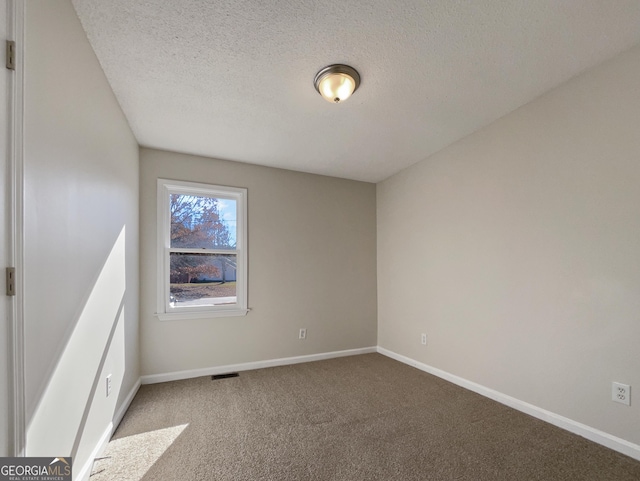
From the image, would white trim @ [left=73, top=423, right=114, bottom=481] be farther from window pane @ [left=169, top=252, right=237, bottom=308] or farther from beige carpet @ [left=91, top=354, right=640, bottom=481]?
window pane @ [left=169, top=252, right=237, bottom=308]

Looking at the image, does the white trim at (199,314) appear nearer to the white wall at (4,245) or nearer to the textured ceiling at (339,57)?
Result: the textured ceiling at (339,57)

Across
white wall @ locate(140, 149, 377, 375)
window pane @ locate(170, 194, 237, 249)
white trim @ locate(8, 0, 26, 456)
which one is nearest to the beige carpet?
white wall @ locate(140, 149, 377, 375)

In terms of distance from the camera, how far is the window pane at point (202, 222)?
3.37 m

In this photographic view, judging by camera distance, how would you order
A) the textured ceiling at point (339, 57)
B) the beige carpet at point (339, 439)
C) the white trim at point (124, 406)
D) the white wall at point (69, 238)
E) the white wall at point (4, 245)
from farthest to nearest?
the white trim at point (124, 406)
the beige carpet at point (339, 439)
the textured ceiling at point (339, 57)
the white wall at point (69, 238)
the white wall at point (4, 245)

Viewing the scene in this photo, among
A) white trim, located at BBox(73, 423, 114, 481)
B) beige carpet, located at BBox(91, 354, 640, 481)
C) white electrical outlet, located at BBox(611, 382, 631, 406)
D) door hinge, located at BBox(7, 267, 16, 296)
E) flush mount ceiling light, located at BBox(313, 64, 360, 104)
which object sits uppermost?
flush mount ceiling light, located at BBox(313, 64, 360, 104)

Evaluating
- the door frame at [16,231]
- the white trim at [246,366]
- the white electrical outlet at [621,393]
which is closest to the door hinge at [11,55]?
the door frame at [16,231]

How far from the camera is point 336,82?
2055 millimetres

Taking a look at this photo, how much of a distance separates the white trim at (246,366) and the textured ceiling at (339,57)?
8.15 ft

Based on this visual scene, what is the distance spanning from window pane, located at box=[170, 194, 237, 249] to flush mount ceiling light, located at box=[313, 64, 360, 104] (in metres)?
1.96

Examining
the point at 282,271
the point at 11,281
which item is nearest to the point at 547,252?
the point at 282,271

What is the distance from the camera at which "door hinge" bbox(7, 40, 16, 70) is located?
1016mm

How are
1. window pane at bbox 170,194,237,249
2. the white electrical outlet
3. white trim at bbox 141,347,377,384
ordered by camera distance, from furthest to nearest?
window pane at bbox 170,194,237,249 → white trim at bbox 141,347,377,384 → the white electrical outlet

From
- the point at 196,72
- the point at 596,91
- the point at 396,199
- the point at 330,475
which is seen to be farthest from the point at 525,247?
the point at 196,72

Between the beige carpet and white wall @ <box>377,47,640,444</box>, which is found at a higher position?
white wall @ <box>377,47,640,444</box>
